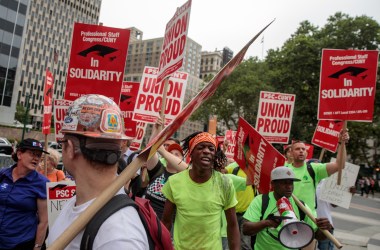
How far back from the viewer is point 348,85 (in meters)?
5.37

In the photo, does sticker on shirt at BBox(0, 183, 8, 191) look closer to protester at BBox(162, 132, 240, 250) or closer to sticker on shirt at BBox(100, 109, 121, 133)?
protester at BBox(162, 132, 240, 250)

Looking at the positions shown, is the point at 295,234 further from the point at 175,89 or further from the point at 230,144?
the point at 230,144

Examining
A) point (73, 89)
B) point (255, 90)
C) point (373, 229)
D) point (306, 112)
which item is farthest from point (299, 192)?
point (255, 90)

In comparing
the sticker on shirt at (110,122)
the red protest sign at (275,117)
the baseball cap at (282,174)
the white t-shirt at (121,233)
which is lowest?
the white t-shirt at (121,233)

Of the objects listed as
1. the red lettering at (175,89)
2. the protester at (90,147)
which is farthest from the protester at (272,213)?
the red lettering at (175,89)

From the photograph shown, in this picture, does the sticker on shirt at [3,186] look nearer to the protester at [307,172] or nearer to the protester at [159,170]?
the protester at [159,170]

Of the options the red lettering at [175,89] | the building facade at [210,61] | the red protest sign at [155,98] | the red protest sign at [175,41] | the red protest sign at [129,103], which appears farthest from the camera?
the building facade at [210,61]

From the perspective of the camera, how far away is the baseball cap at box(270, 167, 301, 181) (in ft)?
11.5

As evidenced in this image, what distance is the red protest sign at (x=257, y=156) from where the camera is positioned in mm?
3512

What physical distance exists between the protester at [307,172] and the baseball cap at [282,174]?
125 cm

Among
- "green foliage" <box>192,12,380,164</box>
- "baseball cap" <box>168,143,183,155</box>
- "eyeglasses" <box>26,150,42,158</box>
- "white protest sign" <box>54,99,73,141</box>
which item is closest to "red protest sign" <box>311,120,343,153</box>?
"baseball cap" <box>168,143,183,155</box>

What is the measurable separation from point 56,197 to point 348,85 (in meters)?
4.30

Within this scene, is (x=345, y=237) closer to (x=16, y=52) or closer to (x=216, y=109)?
(x=216, y=109)

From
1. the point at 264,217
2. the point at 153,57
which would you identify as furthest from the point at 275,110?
the point at 153,57
